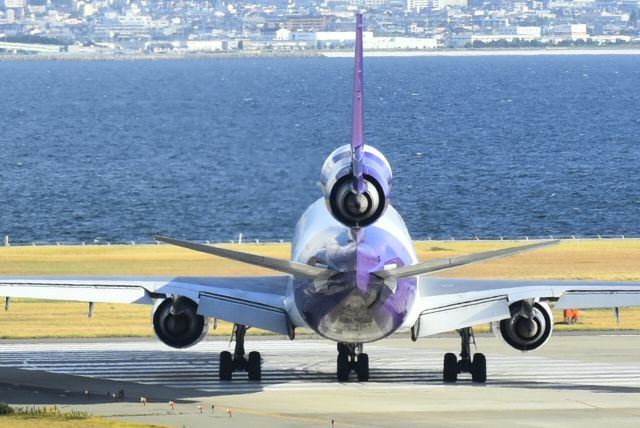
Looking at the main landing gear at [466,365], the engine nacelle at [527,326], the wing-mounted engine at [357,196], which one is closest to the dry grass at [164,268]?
the main landing gear at [466,365]

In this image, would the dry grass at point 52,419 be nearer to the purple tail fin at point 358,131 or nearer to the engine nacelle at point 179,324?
the engine nacelle at point 179,324

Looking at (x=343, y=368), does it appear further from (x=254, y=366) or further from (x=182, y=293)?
(x=182, y=293)

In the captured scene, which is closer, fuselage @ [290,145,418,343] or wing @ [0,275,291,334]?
fuselage @ [290,145,418,343]

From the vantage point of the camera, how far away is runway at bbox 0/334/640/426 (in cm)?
4244

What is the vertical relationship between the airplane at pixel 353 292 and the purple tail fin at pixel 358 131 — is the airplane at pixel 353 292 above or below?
below

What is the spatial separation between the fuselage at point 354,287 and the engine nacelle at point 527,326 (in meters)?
4.01

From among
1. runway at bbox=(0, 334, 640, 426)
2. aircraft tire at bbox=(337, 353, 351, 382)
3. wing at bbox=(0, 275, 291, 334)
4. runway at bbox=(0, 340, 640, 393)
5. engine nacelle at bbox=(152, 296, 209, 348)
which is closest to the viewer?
runway at bbox=(0, 334, 640, 426)

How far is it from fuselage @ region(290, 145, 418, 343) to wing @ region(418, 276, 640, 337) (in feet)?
8.37

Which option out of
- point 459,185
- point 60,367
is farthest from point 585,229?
point 60,367

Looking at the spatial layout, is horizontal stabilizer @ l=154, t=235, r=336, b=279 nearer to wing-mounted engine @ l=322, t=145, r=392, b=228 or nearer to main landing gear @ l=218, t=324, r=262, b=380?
wing-mounted engine @ l=322, t=145, r=392, b=228

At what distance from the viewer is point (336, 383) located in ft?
161

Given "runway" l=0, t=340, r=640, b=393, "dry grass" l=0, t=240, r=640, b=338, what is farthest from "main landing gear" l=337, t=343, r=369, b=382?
"dry grass" l=0, t=240, r=640, b=338

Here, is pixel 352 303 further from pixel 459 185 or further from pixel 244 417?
pixel 459 185

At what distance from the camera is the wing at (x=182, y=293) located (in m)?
45.4
